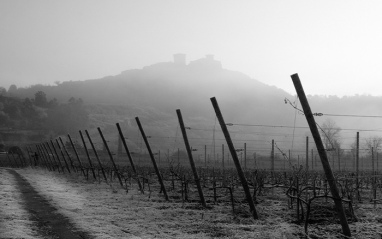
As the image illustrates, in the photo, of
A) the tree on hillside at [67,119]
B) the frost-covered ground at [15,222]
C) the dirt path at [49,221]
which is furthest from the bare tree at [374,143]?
the tree on hillside at [67,119]

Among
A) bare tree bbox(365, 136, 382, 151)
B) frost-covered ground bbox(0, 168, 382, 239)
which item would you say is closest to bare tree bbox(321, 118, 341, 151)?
frost-covered ground bbox(0, 168, 382, 239)

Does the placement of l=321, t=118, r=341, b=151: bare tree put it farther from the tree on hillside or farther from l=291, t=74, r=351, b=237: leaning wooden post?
the tree on hillside

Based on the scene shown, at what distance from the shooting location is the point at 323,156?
22.2ft

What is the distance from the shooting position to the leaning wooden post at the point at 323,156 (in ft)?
21.9

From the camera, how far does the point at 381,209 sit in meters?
11.4

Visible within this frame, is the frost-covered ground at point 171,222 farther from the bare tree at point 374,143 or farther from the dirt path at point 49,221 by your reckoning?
the bare tree at point 374,143

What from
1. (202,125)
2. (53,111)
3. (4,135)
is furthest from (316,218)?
(202,125)

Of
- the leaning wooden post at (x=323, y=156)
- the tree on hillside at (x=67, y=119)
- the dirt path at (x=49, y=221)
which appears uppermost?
the tree on hillside at (x=67, y=119)

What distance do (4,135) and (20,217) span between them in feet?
353

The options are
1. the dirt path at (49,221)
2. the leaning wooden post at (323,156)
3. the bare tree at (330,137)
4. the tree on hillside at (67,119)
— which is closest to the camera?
A: the leaning wooden post at (323,156)

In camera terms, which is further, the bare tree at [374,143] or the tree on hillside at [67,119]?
the tree on hillside at [67,119]

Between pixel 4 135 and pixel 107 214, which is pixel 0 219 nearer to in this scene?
pixel 107 214

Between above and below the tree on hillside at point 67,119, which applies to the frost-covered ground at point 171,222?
below

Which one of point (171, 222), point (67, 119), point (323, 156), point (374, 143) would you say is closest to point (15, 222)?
point (171, 222)
